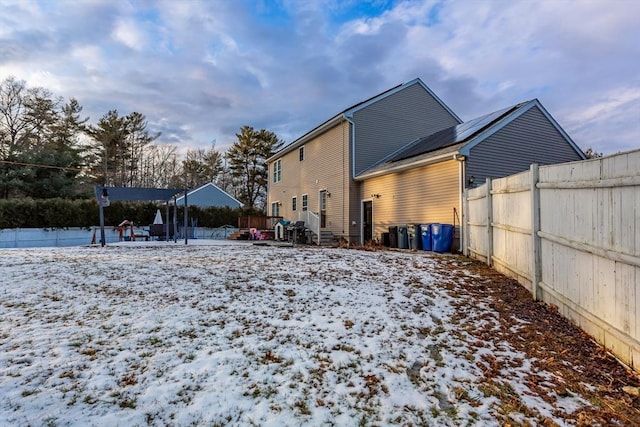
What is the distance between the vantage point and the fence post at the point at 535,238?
14.5 ft

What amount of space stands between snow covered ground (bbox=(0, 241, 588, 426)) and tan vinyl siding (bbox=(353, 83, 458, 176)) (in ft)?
32.9

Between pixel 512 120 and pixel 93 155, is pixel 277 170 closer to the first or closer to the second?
pixel 512 120

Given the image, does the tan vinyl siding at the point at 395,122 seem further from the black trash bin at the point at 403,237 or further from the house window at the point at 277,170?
the house window at the point at 277,170

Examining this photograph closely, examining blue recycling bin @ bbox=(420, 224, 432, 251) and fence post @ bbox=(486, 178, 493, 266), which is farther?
blue recycling bin @ bbox=(420, 224, 432, 251)

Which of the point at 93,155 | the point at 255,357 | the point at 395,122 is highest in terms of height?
the point at 93,155

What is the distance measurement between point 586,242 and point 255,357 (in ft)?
10.5

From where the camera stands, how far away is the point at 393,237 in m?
12.2

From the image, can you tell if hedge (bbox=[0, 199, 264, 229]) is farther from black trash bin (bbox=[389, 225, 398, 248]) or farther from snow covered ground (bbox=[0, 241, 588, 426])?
snow covered ground (bbox=[0, 241, 588, 426])

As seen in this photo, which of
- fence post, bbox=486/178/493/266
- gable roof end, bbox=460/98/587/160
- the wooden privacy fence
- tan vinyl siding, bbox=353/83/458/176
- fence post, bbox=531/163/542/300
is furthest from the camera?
tan vinyl siding, bbox=353/83/458/176

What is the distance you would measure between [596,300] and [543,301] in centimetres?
131

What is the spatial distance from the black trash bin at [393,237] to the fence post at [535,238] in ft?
24.9

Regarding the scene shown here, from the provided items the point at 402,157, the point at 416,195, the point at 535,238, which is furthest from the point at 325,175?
the point at 535,238

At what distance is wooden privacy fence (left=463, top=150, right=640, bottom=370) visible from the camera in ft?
8.45

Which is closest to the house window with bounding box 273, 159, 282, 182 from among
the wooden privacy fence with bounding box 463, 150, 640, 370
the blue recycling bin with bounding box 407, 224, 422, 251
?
the blue recycling bin with bounding box 407, 224, 422, 251
